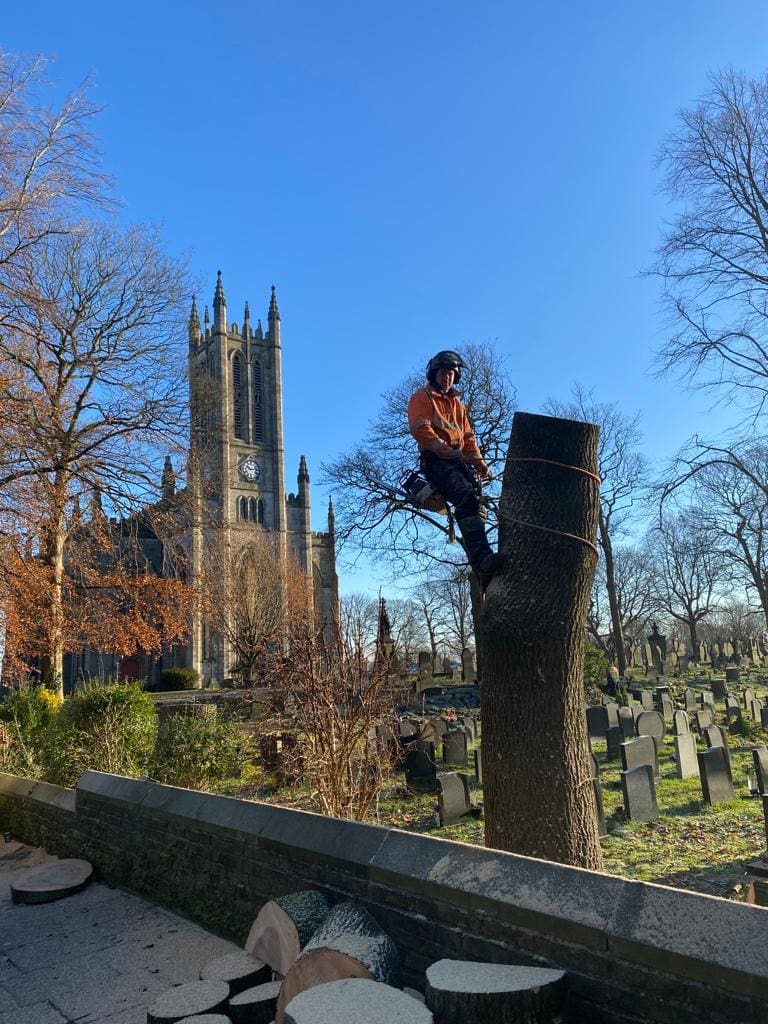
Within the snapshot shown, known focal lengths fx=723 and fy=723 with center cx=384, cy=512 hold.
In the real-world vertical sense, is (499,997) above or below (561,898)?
below

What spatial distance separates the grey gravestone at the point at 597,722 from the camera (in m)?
12.9

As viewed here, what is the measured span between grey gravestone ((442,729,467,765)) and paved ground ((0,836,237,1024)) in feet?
20.1

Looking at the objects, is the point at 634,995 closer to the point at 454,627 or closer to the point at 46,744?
the point at 46,744

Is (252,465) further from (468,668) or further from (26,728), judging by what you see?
(26,728)

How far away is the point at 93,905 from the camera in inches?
234

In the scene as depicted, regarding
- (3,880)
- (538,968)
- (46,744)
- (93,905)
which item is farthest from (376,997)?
(46,744)

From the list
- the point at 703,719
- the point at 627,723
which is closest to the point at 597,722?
the point at 627,723

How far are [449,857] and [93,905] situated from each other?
409 cm

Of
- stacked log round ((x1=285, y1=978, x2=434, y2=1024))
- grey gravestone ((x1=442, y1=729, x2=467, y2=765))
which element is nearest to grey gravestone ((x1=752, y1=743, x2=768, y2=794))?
grey gravestone ((x1=442, y1=729, x2=467, y2=765))

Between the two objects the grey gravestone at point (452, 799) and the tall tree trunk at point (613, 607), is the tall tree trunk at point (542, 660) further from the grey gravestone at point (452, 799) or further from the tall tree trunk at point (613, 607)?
the tall tree trunk at point (613, 607)

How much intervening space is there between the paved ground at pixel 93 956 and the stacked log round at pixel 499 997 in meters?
2.12

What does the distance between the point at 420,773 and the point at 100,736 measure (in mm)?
4241

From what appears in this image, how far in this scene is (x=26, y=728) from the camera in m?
13.5

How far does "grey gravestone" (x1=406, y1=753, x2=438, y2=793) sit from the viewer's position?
32.1ft
